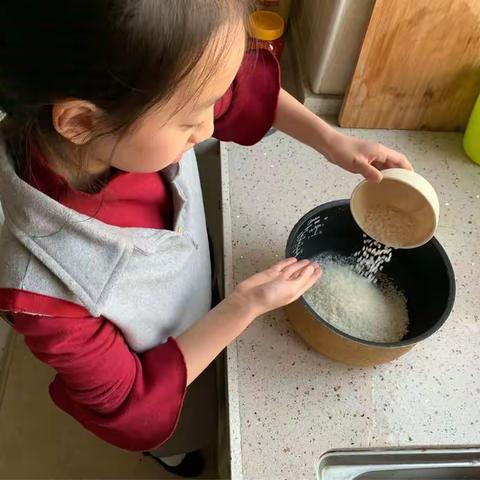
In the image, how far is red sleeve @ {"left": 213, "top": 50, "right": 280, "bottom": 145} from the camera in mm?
700

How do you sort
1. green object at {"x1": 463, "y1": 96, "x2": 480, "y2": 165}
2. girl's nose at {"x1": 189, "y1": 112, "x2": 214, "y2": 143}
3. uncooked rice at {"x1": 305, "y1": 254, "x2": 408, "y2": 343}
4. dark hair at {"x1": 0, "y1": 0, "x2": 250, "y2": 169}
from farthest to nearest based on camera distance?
1. green object at {"x1": 463, "y1": 96, "x2": 480, "y2": 165}
2. uncooked rice at {"x1": 305, "y1": 254, "x2": 408, "y2": 343}
3. girl's nose at {"x1": 189, "y1": 112, "x2": 214, "y2": 143}
4. dark hair at {"x1": 0, "y1": 0, "x2": 250, "y2": 169}

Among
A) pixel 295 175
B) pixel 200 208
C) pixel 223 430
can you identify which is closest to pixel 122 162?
pixel 200 208

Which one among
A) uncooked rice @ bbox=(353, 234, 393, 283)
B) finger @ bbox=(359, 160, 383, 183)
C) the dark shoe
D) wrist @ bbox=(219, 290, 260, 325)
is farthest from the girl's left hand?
the dark shoe

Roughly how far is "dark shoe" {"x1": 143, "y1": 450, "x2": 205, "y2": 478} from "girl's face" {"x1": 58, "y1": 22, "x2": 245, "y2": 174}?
2.08ft

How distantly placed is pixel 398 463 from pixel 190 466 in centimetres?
44

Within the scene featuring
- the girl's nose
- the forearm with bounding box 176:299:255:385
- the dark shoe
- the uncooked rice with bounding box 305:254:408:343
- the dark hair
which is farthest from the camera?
the dark shoe

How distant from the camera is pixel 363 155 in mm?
703

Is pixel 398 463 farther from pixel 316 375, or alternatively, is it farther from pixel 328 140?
pixel 328 140

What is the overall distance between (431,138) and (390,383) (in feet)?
1.31

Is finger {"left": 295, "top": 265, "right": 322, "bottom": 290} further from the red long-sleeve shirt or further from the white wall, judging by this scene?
the white wall

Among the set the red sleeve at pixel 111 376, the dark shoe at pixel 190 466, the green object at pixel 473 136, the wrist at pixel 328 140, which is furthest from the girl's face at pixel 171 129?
the dark shoe at pixel 190 466

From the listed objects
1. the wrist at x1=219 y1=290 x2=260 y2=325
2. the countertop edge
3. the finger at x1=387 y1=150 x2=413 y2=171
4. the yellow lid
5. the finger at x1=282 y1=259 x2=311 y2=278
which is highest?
the yellow lid

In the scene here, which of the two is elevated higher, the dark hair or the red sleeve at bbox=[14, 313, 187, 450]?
the dark hair

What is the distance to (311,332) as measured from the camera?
0.64 metres
